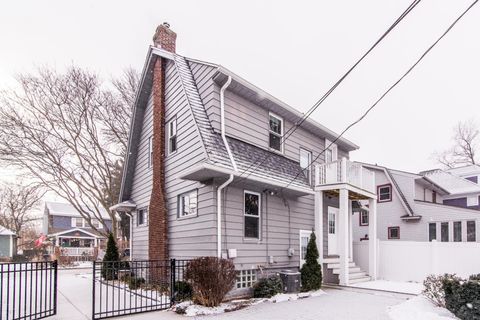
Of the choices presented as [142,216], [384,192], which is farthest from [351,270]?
[384,192]

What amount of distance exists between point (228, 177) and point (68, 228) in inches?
1588

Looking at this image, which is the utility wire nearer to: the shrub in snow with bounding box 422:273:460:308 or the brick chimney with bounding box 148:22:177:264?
the brick chimney with bounding box 148:22:177:264

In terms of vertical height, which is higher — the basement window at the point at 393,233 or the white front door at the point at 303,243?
the white front door at the point at 303,243

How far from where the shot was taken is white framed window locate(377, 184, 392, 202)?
22.1 m

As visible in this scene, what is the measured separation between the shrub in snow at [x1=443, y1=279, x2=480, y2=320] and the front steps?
5.52m

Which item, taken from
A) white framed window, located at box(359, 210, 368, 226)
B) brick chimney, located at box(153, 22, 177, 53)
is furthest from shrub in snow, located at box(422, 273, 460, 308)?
white framed window, located at box(359, 210, 368, 226)

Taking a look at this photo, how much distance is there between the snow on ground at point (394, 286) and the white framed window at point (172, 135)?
302 inches

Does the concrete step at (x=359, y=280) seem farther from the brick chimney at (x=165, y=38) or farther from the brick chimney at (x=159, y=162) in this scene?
the brick chimney at (x=165, y=38)

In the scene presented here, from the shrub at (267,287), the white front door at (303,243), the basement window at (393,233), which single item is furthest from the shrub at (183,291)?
the basement window at (393,233)

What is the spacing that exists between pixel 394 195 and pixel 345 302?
13.9 metres

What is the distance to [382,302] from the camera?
9.74 m

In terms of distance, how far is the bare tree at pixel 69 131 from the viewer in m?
18.1

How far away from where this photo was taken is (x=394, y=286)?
12570 mm

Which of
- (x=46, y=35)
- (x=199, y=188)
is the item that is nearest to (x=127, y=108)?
(x=46, y=35)
